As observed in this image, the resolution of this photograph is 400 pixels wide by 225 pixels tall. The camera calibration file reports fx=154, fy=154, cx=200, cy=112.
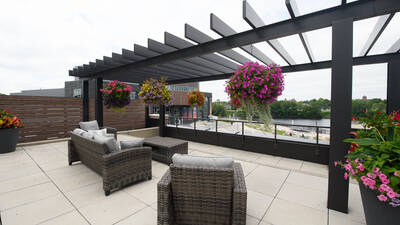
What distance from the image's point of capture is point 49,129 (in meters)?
5.79

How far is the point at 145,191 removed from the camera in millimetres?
2393

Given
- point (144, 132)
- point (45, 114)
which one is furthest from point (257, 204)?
point (45, 114)

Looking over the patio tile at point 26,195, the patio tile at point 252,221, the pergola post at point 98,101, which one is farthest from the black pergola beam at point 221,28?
the pergola post at point 98,101

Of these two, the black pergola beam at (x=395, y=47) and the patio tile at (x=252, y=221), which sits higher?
the black pergola beam at (x=395, y=47)

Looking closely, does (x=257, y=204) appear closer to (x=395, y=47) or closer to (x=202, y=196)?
(x=202, y=196)

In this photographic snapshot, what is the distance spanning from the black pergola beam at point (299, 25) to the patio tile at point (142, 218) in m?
2.90

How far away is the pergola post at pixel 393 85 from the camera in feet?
11.2

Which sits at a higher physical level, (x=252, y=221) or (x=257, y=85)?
→ (x=257, y=85)

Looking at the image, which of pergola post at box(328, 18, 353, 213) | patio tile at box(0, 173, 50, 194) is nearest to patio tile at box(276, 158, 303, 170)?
pergola post at box(328, 18, 353, 213)

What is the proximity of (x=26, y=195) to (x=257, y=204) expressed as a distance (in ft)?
10.8

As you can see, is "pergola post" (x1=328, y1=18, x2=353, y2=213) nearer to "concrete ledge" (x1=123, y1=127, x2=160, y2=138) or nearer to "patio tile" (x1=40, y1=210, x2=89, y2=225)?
"patio tile" (x1=40, y1=210, x2=89, y2=225)

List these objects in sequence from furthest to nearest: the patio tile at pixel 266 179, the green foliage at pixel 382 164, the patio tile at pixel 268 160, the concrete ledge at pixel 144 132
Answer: the concrete ledge at pixel 144 132 → the patio tile at pixel 268 160 → the patio tile at pixel 266 179 → the green foliage at pixel 382 164

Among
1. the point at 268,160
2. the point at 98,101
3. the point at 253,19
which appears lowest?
the point at 268,160

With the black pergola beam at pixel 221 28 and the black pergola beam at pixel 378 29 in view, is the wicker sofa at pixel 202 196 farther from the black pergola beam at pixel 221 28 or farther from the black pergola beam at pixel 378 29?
the black pergola beam at pixel 378 29
